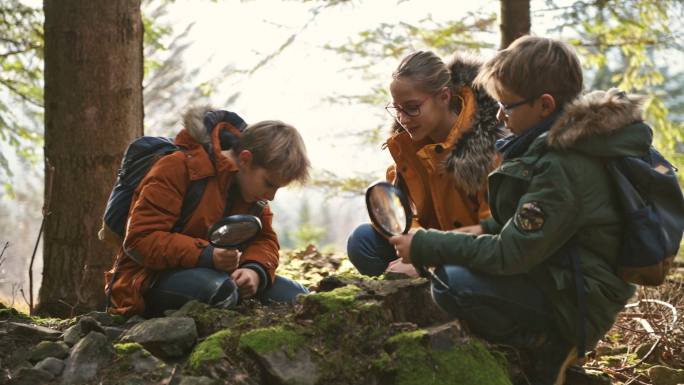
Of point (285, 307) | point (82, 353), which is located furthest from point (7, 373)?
point (285, 307)

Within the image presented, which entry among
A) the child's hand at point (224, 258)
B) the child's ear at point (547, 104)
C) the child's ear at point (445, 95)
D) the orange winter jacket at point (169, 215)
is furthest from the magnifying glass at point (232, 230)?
the child's ear at point (547, 104)

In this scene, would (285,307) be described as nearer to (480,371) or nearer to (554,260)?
(480,371)

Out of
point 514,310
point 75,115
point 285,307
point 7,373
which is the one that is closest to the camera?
point 7,373

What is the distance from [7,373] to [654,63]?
785cm

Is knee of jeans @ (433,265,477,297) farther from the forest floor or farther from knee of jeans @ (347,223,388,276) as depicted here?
knee of jeans @ (347,223,388,276)

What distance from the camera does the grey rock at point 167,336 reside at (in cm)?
305

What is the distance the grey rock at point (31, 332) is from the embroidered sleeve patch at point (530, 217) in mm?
2178

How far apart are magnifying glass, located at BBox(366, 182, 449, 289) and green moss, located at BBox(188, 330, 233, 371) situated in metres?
0.86

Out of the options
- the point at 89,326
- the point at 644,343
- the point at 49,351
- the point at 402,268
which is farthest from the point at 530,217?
the point at 644,343

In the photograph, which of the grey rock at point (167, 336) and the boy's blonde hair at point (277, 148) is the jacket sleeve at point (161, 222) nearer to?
the boy's blonde hair at point (277, 148)

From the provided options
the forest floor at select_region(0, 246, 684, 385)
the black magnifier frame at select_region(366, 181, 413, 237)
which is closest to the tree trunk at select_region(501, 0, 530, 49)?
the forest floor at select_region(0, 246, 684, 385)

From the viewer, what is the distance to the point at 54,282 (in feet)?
15.9

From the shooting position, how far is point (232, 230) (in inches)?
138

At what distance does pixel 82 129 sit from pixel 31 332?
1887 millimetres
